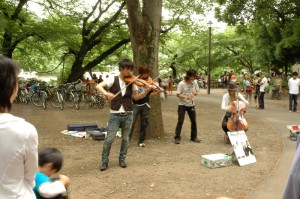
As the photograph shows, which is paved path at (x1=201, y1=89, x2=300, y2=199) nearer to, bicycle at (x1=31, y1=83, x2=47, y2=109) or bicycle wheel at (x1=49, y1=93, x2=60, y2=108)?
bicycle wheel at (x1=49, y1=93, x2=60, y2=108)

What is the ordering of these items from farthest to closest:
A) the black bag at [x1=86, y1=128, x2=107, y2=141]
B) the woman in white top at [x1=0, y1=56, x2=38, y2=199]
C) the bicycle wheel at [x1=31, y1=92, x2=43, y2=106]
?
1. the bicycle wheel at [x1=31, y1=92, x2=43, y2=106]
2. the black bag at [x1=86, y1=128, x2=107, y2=141]
3. the woman in white top at [x1=0, y1=56, x2=38, y2=199]

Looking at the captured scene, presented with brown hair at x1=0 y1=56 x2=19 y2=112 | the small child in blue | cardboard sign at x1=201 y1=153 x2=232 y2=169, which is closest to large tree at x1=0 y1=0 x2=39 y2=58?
cardboard sign at x1=201 y1=153 x2=232 y2=169

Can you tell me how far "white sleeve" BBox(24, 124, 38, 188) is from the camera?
67.4 inches

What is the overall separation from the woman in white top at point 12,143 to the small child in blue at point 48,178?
620 millimetres

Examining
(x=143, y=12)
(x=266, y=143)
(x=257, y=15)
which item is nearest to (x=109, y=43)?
(x=257, y=15)

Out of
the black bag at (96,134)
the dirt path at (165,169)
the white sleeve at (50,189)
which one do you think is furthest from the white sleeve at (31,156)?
the black bag at (96,134)

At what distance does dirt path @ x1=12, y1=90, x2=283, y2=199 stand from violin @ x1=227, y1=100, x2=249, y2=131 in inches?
21.1

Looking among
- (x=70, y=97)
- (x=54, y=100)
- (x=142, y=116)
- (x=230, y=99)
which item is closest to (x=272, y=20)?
(x=70, y=97)

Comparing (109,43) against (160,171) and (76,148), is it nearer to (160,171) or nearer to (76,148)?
(76,148)

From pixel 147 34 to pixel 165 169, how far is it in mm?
3462

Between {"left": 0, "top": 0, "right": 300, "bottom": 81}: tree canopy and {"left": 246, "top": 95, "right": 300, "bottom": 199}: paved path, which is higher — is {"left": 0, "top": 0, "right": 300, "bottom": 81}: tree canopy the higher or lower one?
the higher one

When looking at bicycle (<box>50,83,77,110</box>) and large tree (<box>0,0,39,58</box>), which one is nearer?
bicycle (<box>50,83,77,110</box>)

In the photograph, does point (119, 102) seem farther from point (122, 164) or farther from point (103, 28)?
point (103, 28)

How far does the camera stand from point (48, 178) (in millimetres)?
2539
